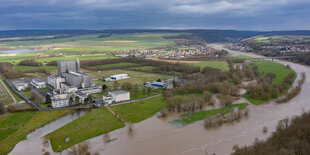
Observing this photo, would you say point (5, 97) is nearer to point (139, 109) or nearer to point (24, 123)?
point (24, 123)

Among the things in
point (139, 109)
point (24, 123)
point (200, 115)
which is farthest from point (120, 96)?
point (24, 123)

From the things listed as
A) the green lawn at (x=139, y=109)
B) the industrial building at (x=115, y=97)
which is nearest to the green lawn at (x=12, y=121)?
the industrial building at (x=115, y=97)

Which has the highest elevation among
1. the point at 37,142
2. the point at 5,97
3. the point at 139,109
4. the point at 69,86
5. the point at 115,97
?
the point at 69,86

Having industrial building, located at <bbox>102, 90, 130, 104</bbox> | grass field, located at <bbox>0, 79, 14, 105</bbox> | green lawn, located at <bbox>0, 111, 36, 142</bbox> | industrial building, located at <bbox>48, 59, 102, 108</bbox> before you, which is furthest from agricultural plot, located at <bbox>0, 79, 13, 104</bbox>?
industrial building, located at <bbox>102, 90, 130, 104</bbox>

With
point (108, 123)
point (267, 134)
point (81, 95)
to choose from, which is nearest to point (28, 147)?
point (108, 123)

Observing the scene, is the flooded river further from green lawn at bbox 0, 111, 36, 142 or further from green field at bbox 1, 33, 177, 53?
green field at bbox 1, 33, 177, 53

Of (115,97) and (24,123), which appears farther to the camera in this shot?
(115,97)

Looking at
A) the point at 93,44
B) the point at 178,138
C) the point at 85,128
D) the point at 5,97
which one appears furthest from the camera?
the point at 93,44

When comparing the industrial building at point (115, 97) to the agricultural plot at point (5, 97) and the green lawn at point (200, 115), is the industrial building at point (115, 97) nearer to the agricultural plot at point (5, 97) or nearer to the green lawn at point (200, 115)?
the green lawn at point (200, 115)
